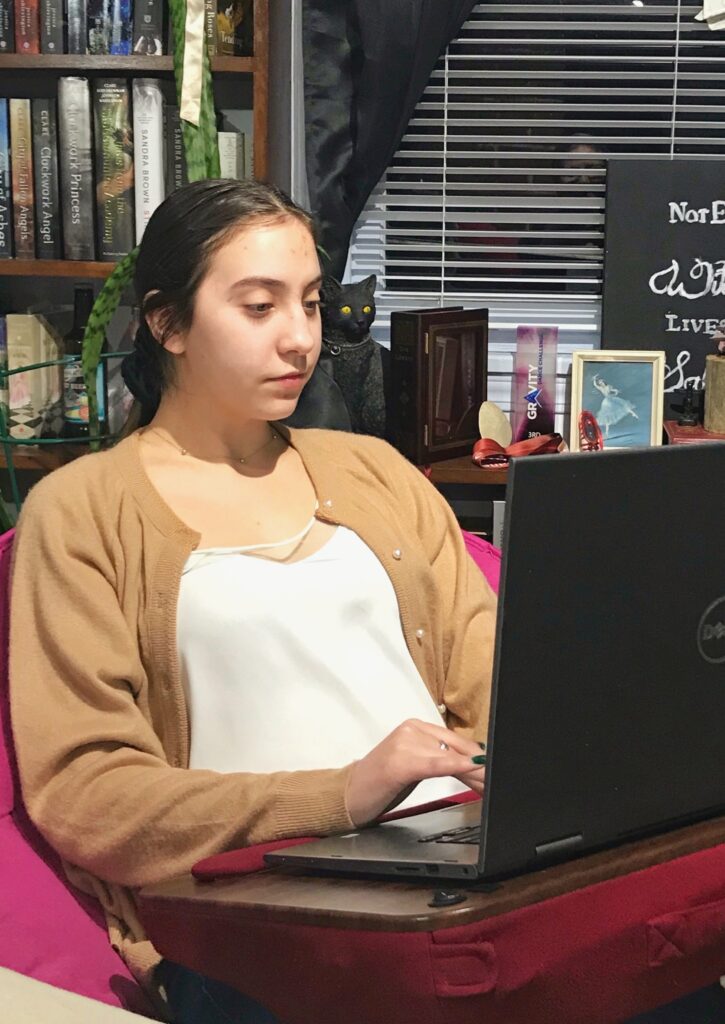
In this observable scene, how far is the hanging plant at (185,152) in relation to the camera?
1.94 meters

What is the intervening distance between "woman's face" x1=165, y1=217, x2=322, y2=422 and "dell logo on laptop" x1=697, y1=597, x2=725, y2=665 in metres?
0.61

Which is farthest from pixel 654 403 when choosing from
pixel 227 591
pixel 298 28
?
pixel 227 591

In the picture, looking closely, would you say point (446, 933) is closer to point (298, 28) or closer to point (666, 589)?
point (666, 589)

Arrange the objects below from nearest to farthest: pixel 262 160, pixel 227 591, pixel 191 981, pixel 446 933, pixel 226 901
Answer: pixel 446 933 → pixel 226 901 → pixel 191 981 → pixel 227 591 → pixel 262 160

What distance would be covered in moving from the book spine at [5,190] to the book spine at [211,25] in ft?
1.22

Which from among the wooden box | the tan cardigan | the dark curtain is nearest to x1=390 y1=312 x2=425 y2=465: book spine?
the wooden box

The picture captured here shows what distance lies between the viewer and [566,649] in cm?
82

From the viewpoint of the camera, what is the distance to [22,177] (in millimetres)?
2178

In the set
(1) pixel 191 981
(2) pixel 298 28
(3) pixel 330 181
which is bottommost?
(1) pixel 191 981

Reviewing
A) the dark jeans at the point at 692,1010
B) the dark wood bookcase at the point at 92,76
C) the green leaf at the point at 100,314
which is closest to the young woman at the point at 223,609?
the dark jeans at the point at 692,1010

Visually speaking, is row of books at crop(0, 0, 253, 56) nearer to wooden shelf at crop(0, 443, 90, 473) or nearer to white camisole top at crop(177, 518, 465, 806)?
wooden shelf at crop(0, 443, 90, 473)

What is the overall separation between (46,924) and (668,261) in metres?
1.68

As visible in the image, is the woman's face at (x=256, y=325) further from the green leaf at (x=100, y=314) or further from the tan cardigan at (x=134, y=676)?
the green leaf at (x=100, y=314)

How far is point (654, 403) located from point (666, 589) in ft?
4.93
